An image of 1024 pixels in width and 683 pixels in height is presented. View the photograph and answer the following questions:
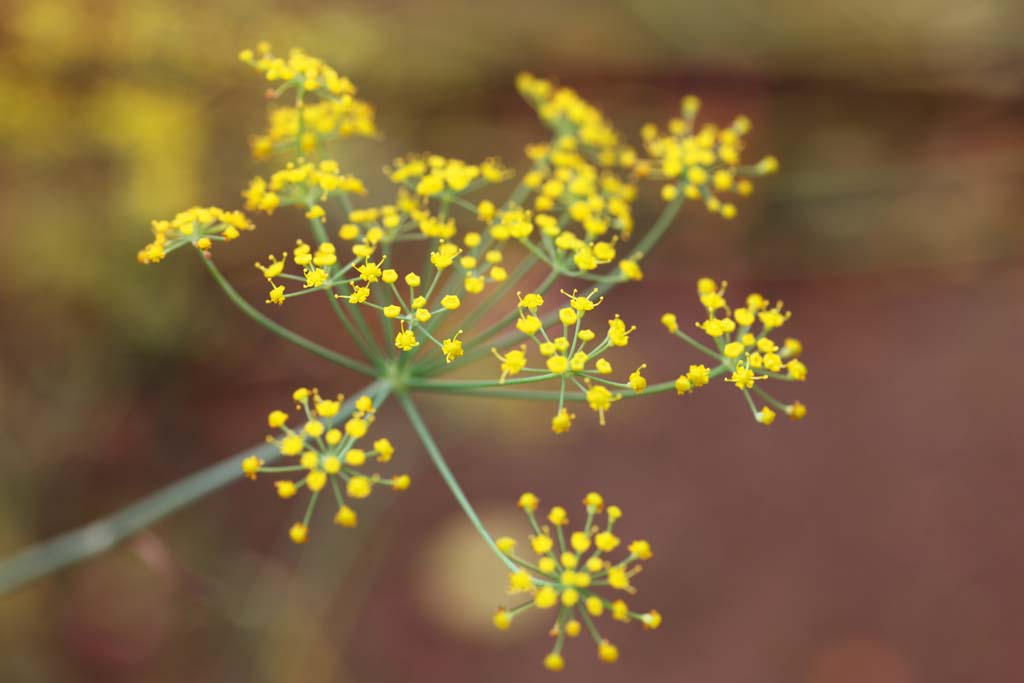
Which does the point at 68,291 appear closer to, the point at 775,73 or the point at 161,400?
the point at 161,400

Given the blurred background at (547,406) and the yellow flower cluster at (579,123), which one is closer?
the yellow flower cluster at (579,123)

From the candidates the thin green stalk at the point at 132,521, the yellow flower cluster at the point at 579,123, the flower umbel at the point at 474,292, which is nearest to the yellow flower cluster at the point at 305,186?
the flower umbel at the point at 474,292

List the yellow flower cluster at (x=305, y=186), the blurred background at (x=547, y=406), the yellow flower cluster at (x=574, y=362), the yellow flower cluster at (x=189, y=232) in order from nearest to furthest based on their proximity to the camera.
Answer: the yellow flower cluster at (x=574, y=362) < the yellow flower cluster at (x=189, y=232) < the yellow flower cluster at (x=305, y=186) < the blurred background at (x=547, y=406)

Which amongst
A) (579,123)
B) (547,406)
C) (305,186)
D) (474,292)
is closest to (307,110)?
(305,186)

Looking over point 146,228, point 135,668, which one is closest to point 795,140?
point 146,228

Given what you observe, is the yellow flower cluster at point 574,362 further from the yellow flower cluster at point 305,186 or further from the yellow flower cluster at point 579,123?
the yellow flower cluster at point 579,123

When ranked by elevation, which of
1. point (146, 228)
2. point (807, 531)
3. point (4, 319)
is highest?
point (807, 531)
